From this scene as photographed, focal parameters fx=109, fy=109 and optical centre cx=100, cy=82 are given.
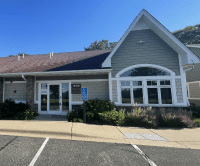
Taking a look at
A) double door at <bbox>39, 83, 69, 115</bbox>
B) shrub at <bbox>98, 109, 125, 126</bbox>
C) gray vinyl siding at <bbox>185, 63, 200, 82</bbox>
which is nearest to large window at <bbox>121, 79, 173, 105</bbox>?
shrub at <bbox>98, 109, 125, 126</bbox>

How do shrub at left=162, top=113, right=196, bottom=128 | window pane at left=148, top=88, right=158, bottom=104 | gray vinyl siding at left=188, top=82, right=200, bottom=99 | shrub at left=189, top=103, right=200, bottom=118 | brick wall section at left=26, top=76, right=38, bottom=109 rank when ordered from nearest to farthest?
shrub at left=162, top=113, right=196, bottom=128, shrub at left=189, top=103, right=200, bottom=118, window pane at left=148, top=88, right=158, bottom=104, brick wall section at left=26, top=76, right=38, bottom=109, gray vinyl siding at left=188, top=82, right=200, bottom=99

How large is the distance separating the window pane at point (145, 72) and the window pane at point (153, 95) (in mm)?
1130

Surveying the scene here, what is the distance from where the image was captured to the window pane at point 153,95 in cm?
750

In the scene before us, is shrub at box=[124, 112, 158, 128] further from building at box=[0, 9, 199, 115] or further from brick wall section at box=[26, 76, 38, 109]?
brick wall section at box=[26, 76, 38, 109]

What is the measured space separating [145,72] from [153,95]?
5.57 ft

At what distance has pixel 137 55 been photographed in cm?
789

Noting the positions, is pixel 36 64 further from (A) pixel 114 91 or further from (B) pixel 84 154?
(B) pixel 84 154

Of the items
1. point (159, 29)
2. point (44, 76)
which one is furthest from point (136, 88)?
point (44, 76)

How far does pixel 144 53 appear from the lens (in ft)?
25.7

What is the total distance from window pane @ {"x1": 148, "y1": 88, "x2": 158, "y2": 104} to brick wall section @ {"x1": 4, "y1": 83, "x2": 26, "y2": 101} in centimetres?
974

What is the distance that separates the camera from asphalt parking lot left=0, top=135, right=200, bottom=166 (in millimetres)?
2842

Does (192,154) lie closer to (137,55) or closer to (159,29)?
(137,55)

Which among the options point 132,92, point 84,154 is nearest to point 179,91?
point 132,92

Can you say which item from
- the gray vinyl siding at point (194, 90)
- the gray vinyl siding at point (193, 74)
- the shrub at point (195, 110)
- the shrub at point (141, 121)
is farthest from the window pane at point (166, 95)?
the gray vinyl siding at point (194, 90)
